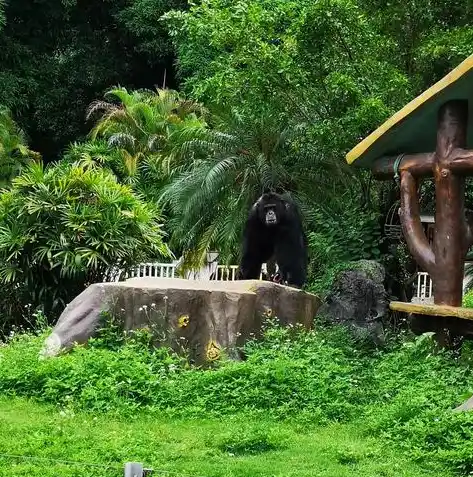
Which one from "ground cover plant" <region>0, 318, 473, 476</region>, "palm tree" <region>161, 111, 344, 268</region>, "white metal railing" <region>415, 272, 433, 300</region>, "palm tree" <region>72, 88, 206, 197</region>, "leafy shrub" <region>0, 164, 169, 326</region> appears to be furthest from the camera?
"palm tree" <region>72, 88, 206, 197</region>

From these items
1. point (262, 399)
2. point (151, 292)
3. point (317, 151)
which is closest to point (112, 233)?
point (317, 151)

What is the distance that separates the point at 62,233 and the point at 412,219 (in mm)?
5956

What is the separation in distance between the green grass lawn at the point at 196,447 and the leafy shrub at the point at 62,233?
5916mm

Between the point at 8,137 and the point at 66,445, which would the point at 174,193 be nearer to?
the point at 66,445

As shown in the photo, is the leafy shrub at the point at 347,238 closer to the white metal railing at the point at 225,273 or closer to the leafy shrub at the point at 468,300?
the leafy shrub at the point at 468,300

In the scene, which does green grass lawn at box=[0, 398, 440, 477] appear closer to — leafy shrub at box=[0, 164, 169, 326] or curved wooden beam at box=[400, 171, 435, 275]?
curved wooden beam at box=[400, 171, 435, 275]

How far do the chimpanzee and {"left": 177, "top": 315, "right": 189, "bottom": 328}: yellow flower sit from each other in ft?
7.62

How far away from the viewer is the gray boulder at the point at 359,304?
9.77 metres

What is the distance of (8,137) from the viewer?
2386 cm

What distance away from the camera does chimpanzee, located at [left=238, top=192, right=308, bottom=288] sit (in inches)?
418

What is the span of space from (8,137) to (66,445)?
1925 centimetres

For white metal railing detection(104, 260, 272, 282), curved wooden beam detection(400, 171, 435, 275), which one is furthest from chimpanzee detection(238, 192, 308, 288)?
white metal railing detection(104, 260, 272, 282)

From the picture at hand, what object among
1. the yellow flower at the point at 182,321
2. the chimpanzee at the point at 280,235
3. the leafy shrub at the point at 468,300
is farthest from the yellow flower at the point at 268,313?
the leafy shrub at the point at 468,300

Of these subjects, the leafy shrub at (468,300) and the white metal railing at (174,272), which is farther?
the white metal railing at (174,272)
